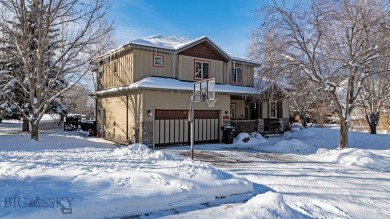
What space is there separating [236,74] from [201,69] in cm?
320

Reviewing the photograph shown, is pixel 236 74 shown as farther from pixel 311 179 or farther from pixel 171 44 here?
pixel 311 179

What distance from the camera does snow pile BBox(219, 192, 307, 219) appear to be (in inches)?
183

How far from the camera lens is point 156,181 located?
5.90m

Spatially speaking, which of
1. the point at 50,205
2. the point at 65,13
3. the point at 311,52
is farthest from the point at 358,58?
the point at 65,13

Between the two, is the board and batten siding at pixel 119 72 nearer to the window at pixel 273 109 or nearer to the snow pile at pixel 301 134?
the window at pixel 273 109

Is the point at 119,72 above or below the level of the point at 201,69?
below

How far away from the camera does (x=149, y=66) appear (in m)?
15.1

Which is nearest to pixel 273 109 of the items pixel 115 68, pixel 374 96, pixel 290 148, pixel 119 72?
pixel 374 96

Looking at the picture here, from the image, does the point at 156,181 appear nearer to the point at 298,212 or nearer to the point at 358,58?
the point at 298,212

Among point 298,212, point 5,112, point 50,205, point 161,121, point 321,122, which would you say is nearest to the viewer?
point 50,205

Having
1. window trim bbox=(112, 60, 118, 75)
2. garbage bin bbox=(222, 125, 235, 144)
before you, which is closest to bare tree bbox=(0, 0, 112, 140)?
window trim bbox=(112, 60, 118, 75)

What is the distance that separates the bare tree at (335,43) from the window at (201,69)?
473 centimetres

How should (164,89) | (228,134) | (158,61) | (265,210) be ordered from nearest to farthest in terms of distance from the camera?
(265,210)
(164,89)
(158,61)
(228,134)

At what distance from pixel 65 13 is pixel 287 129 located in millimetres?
17050
